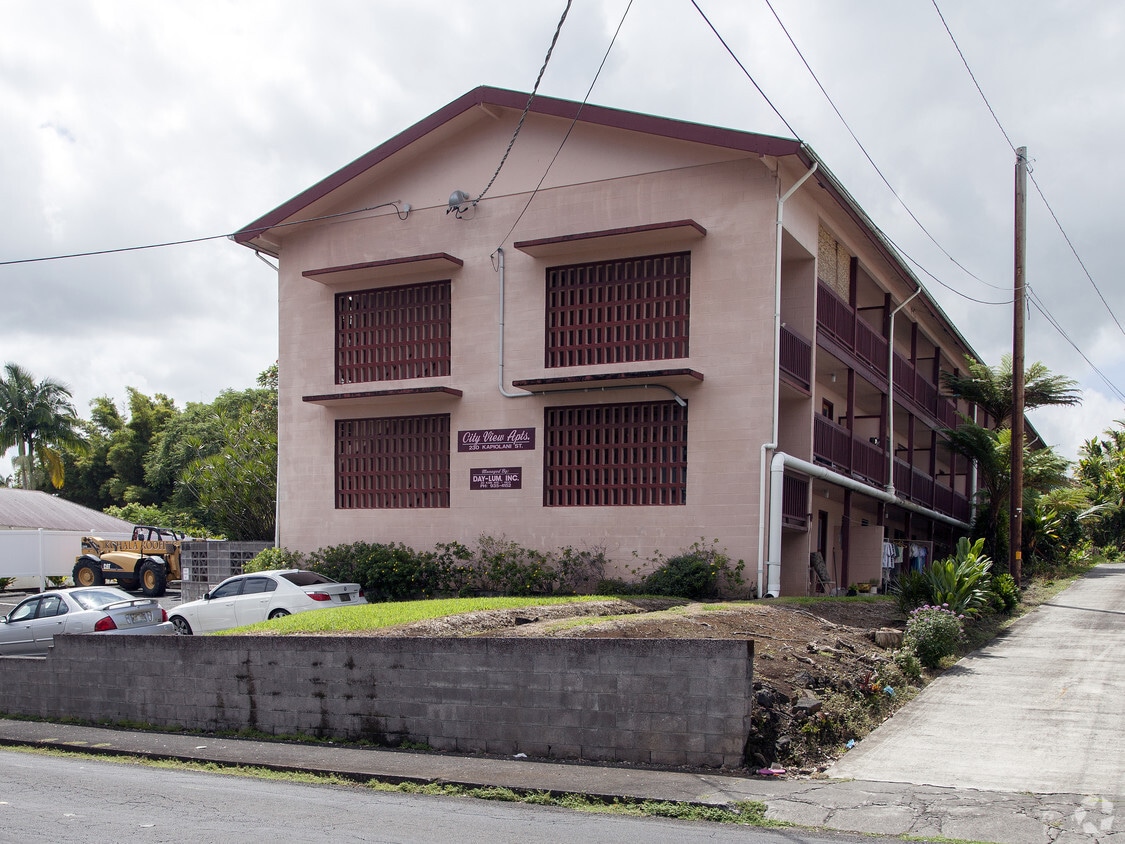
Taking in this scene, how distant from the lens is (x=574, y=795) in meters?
9.02

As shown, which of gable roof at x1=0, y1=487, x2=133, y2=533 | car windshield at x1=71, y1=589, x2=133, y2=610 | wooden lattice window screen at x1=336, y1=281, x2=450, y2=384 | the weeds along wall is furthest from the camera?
gable roof at x1=0, y1=487, x2=133, y2=533

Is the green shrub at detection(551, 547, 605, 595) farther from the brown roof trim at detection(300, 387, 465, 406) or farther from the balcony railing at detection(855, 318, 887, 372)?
the balcony railing at detection(855, 318, 887, 372)

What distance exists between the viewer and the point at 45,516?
4656cm

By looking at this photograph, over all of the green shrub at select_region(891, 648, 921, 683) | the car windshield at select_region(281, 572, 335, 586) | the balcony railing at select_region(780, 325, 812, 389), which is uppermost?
the balcony railing at select_region(780, 325, 812, 389)

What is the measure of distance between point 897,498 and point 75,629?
17987 mm

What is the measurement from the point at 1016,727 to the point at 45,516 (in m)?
44.4

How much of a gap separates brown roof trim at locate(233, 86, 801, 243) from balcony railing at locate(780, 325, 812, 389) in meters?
3.37

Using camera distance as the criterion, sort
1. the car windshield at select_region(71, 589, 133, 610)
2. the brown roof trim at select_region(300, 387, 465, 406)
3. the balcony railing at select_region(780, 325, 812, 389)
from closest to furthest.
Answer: the car windshield at select_region(71, 589, 133, 610)
the balcony railing at select_region(780, 325, 812, 389)
the brown roof trim at select_region(300, 387, 465, 406)

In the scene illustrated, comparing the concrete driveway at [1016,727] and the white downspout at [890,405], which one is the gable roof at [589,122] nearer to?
the white downspout at [890,405]

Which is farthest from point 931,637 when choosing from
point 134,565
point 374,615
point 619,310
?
point 134,565

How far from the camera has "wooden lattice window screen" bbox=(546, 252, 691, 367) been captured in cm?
2009

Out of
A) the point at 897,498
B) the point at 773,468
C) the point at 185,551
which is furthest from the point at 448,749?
the point at 897,498

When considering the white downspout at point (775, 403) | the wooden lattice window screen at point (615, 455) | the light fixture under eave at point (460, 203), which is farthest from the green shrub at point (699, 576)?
the light fixture under eave at point (460, 203)

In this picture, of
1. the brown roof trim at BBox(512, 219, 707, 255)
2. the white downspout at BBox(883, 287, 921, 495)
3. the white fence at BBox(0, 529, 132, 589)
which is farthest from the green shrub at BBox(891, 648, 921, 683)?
the white fence at BBox(0, 529, 132, 589)
